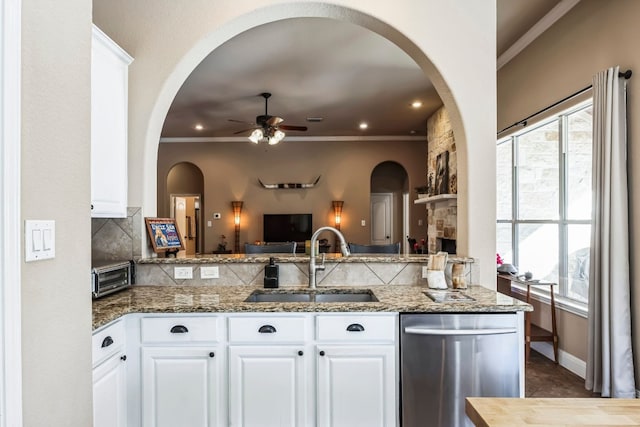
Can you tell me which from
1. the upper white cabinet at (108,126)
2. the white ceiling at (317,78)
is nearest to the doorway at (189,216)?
the white ceiling at (317,78)

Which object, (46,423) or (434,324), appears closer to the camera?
(46,423)

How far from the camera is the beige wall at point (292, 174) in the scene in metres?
8.18

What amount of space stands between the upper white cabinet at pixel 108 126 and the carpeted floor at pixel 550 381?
3200 millimetres

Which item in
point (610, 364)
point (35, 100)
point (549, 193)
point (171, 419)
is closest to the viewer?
point (35, 100)

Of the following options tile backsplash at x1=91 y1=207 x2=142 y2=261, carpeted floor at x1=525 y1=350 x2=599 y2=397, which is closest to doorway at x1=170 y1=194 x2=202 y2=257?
tile backsplash at x1=91 y1=207 x2=142 y2=261

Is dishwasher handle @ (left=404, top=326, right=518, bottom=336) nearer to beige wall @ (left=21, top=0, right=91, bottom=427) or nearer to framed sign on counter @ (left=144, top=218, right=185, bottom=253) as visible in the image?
beige wall @ (left=21, top=0, right=91, bottom=427)

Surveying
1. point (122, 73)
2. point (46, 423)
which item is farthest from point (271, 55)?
point (46, 423)

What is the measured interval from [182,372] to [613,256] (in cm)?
288

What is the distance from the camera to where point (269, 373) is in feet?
6.63

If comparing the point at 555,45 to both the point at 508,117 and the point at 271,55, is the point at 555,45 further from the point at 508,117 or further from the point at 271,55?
the point at 271,55

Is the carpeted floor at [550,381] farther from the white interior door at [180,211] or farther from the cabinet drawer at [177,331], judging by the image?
the white interior door at [180,211]

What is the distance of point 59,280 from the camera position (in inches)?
46.4

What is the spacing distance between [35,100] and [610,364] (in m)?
3.54

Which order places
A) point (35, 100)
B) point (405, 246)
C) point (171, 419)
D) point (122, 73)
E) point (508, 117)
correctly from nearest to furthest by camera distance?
point (35, 100) → point (171, 419) → point (122, 73) → point (508, 117) → point (405, 246)
